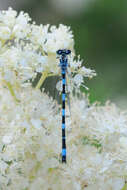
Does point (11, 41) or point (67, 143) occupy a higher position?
point (11, 41)

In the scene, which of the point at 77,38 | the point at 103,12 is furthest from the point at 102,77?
the point at 103,12

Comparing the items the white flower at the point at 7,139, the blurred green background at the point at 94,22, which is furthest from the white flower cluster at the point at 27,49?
the blurred green background at the point at 94,22

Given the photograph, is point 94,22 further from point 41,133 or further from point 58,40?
point 41,133

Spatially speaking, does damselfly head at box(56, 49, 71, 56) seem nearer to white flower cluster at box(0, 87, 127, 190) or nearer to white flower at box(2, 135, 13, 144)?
white flower cluster at box(0, 87, 127, 190)

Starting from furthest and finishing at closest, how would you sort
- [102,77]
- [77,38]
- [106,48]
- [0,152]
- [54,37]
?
[106,48], [77,38], [102,77], [54,37], [0,152]

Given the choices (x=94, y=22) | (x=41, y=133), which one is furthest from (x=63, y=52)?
(x=94, y=22)

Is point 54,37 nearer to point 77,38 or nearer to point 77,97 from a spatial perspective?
point 77,97

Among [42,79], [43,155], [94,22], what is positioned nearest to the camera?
[43,155]
